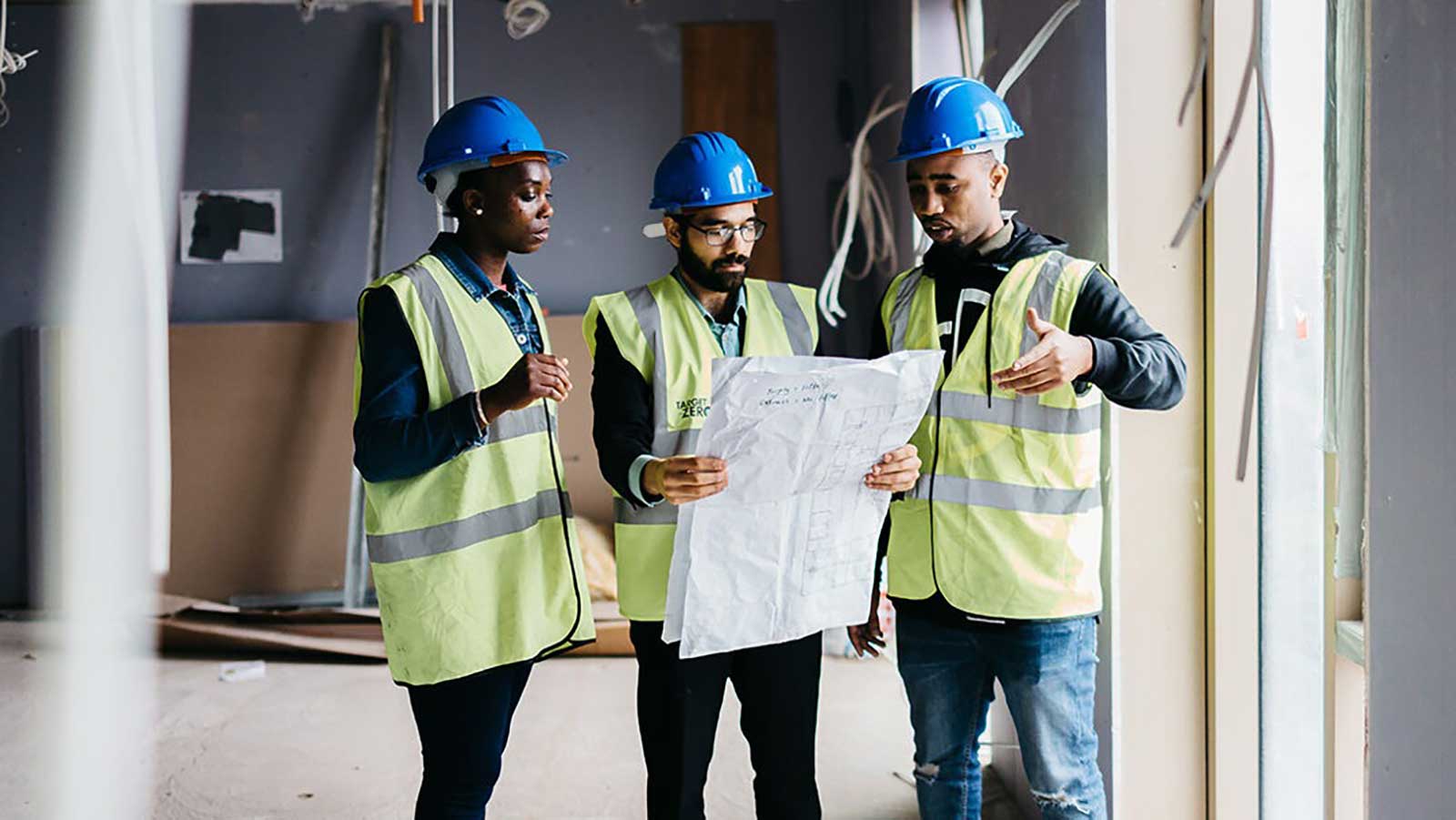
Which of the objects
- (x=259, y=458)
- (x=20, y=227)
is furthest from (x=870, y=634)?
(x=20, y=227)

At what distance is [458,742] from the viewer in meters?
1.76

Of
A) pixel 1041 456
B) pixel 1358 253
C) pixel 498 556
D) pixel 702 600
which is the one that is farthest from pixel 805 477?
pixel 1358 253

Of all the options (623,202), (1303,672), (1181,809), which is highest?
(623,202)

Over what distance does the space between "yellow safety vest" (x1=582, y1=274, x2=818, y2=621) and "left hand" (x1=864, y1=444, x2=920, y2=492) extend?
0.27m

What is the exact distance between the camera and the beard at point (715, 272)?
183 centimetres

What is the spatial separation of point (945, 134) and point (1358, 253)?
0.56 metres

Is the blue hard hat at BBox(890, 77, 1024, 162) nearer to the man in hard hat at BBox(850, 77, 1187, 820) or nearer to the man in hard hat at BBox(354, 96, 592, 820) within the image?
the man in hard hat at BBox(850, 77, 1187, 820)

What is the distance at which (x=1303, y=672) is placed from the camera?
6.25ft

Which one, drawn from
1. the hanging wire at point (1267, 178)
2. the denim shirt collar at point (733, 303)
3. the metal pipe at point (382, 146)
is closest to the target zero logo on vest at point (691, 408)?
the denim shirt collar at point (733, 303)

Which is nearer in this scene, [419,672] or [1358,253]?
[1358,253]

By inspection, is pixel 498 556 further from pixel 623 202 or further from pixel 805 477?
pixel 623 202

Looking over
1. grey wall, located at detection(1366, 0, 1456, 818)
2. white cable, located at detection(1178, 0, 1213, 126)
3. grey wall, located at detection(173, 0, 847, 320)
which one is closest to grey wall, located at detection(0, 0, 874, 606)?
grey wall, located at detection(173, 0, 847, 320)

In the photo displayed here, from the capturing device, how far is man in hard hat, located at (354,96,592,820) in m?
1.72

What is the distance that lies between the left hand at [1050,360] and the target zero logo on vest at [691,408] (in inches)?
18.0
